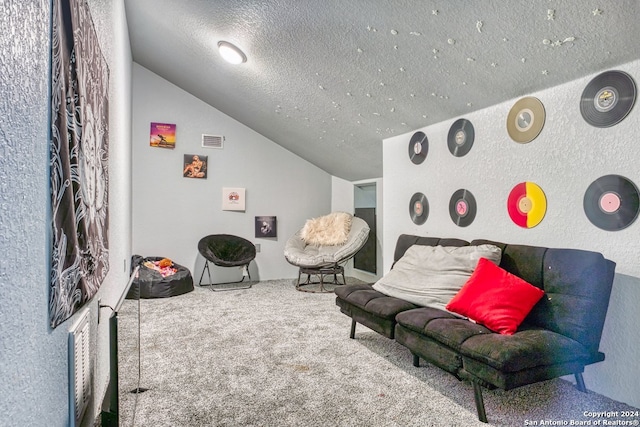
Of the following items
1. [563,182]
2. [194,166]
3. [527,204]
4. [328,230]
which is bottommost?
[328,230]

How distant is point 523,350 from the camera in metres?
1.65

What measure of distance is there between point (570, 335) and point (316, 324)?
1.99 metres

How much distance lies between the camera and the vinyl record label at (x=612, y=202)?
6.16ft

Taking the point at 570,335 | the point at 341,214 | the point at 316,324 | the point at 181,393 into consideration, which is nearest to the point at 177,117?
the point at 341,214

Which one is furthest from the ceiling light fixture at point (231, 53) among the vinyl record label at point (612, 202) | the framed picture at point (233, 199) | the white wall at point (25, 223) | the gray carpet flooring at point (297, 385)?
the vinyl record label at point (612, 202)

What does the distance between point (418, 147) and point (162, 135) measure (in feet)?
11.6

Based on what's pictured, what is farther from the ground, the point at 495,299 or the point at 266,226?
the point at 266,226

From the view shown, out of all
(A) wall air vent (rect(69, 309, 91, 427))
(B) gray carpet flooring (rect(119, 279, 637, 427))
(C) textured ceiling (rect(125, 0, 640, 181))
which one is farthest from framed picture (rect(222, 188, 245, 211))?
(A) wall air vent (rect(69, 309, 91, 427))

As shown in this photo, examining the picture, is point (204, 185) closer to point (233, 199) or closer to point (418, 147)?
point (233, 199)

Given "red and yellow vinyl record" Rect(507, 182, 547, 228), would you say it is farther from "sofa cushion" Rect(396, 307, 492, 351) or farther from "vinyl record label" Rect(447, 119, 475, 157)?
"sofa cushion" Rect(396, 307, 492, 351)

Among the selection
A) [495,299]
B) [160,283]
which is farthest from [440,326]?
[160,283]

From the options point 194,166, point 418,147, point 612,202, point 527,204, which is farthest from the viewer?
point 194,166

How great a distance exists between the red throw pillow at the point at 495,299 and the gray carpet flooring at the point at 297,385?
42 centimetres

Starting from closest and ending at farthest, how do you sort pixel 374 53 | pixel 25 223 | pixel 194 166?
pixel 25 223, pixel 374 53, pixel 194 166
